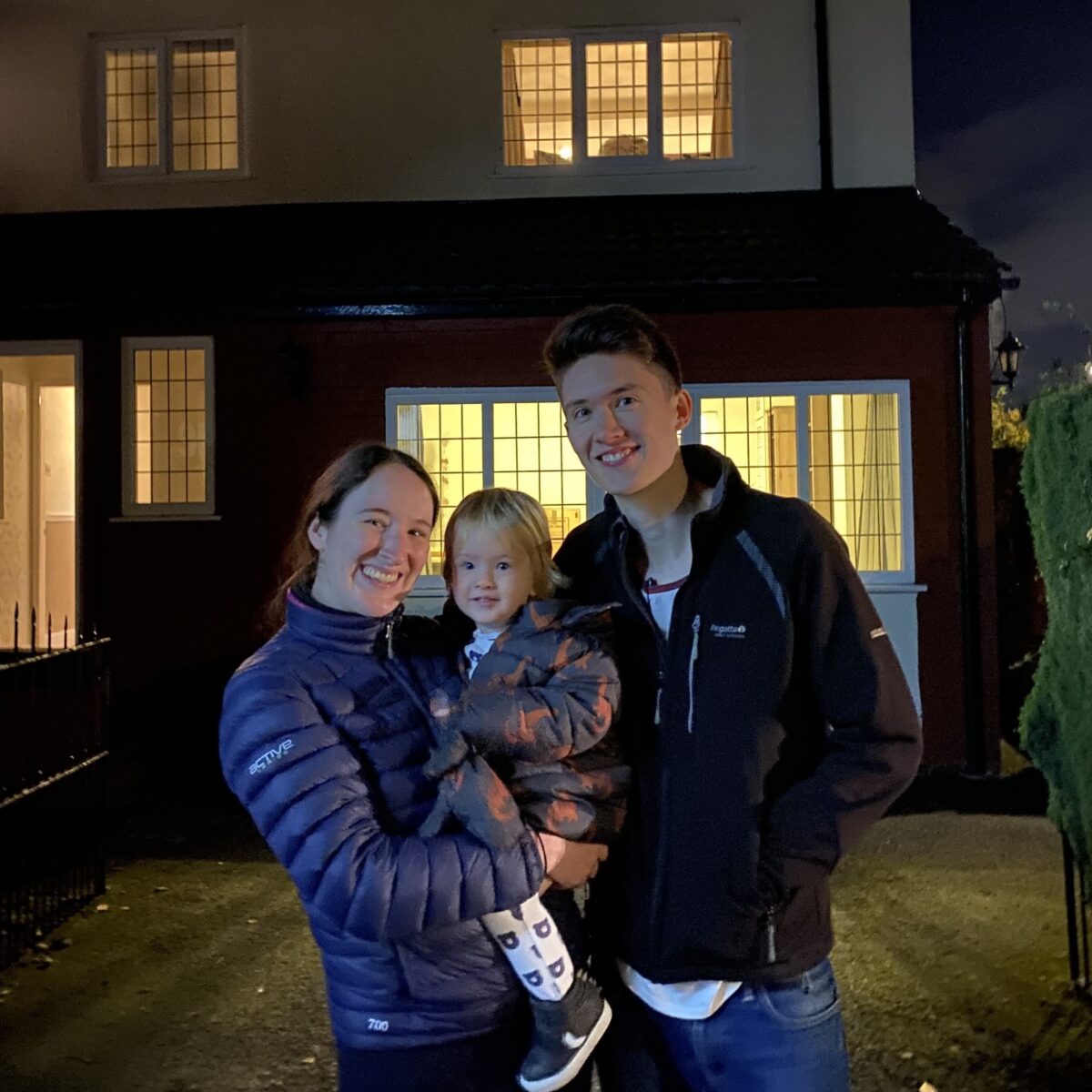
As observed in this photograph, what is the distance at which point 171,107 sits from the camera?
9.42 meters

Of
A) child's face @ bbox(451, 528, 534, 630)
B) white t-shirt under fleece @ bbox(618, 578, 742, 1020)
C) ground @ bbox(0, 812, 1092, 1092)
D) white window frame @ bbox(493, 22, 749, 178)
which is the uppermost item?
white window frame @ bbox(493, 22, 749, 178)

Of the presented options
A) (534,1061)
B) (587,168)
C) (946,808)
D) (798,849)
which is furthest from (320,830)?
(587,168)

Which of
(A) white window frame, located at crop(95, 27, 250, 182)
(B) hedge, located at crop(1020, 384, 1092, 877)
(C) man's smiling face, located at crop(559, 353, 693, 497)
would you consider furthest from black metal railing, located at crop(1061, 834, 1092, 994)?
(A) white window frame, located at crop(95, 27, 250, 182)

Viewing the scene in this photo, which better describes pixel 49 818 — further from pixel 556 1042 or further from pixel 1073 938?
pixel 1073 938

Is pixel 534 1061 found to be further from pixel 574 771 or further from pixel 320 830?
pixel 320 830

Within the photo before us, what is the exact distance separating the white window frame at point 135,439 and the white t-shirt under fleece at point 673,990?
715 centimetres

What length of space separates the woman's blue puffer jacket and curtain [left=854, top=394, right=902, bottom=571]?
727 cm

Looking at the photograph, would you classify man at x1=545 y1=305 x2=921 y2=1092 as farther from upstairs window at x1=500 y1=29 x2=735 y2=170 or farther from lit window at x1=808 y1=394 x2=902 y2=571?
upstairs window at x1=500 y1=29 x2=735 y2=170

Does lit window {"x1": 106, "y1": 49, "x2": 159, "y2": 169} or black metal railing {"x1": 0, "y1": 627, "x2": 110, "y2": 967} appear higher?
lit window {"x1": 106, "y1": 49, "x2": 159, "y2": 169}

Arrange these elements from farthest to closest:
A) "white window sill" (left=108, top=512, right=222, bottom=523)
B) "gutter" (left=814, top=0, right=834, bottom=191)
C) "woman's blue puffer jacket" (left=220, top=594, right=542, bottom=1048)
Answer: "gutter" (left=814, top=0, right=834, bottom=191), "white window sill" (left=108, top=512, right=222, bottom=523), "woman's blue puffer jacket" (left=220, top=594, right=542, bottom=1048)

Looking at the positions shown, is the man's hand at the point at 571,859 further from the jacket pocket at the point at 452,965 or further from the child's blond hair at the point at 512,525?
the child's blond hair at the point at 512,525

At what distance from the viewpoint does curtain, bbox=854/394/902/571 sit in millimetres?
8398

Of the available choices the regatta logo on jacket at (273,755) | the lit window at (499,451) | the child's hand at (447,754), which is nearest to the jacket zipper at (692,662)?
the child's hand at (447,754)

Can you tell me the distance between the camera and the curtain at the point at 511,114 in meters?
9.41
